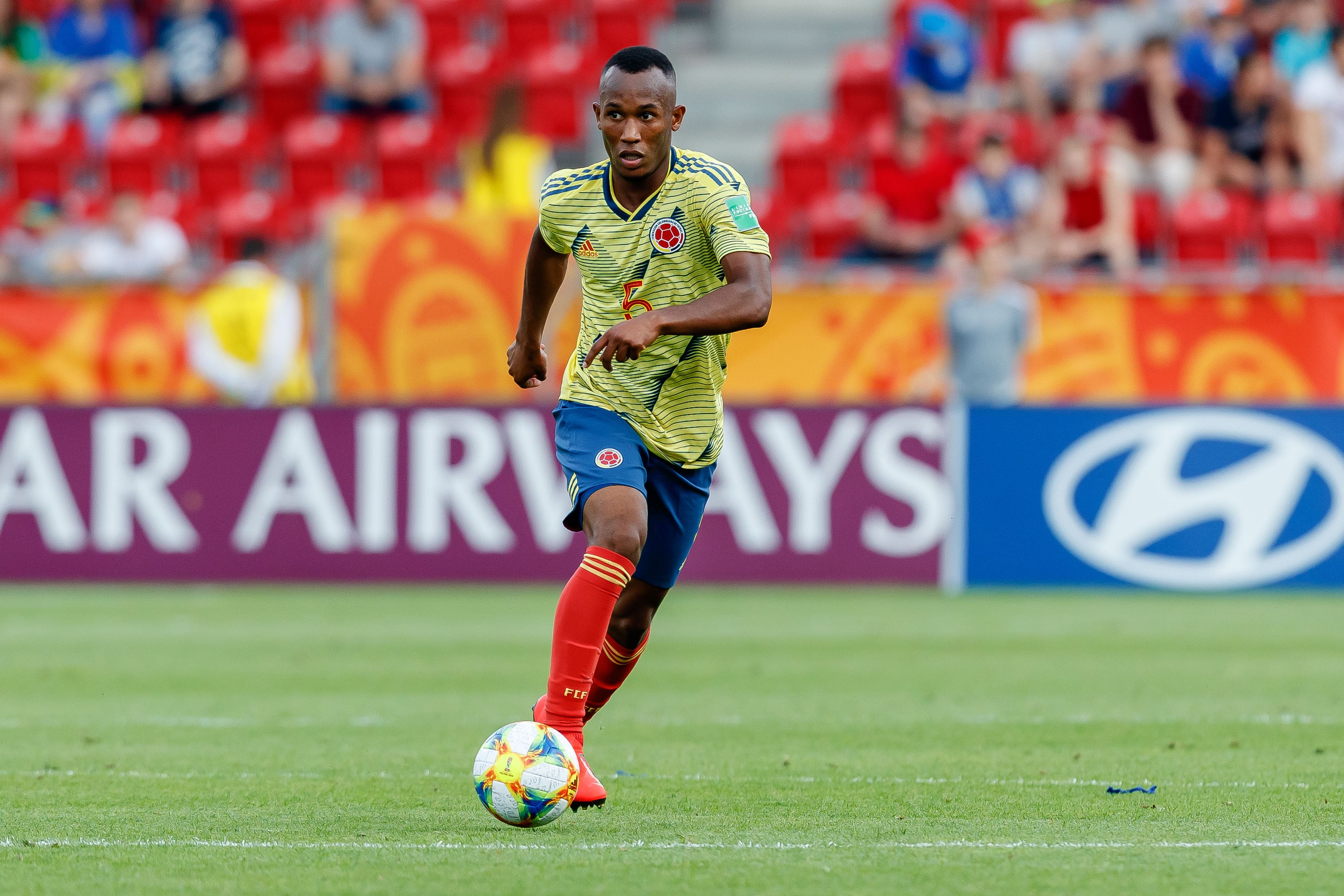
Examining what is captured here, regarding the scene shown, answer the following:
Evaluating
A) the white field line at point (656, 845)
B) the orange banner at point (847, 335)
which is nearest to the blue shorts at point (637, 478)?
the white field line at point (656, 845)

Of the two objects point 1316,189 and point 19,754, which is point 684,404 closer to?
point 19,754

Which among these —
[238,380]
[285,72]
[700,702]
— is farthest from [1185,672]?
[285,72]

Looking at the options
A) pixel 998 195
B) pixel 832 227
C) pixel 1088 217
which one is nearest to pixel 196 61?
pixel 832 227

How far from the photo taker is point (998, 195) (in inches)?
605

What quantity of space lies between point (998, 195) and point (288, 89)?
24.5 ft

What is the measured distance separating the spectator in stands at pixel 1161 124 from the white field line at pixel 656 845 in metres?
11.6

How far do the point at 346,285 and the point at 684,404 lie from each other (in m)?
9.41

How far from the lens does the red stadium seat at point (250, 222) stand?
17.5m

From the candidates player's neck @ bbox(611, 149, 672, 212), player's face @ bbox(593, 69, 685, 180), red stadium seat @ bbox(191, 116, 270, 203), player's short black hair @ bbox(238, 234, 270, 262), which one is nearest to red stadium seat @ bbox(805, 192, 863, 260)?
player's short black hair @ bbox(238, 234, 270, 262)

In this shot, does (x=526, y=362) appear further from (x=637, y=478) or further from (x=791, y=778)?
(x=791, y=778)

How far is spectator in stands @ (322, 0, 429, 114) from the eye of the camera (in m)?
18.2

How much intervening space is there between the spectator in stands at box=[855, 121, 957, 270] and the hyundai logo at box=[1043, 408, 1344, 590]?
114 inches

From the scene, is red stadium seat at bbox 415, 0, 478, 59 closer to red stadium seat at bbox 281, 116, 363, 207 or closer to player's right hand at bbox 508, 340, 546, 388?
red stadium seat at bbox 281, 116, 363, 207

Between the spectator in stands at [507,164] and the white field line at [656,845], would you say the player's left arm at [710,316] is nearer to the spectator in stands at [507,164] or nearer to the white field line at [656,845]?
the white field line at [656,845]
